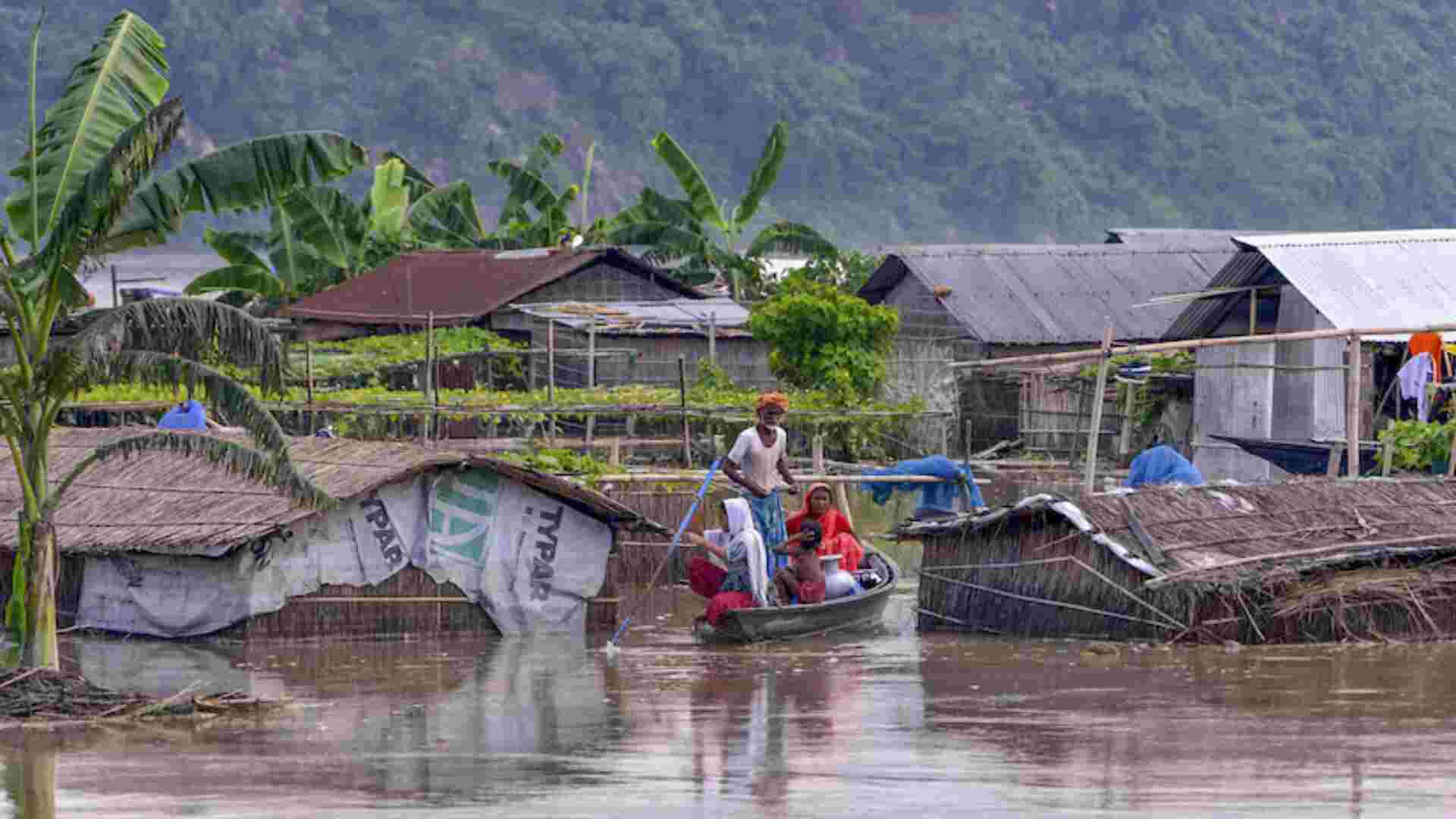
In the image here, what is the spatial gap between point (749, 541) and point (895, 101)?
219ft

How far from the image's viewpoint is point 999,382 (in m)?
28.4

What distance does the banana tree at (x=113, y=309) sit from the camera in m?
11.9

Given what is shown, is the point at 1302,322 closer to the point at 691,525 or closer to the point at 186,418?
the point at 691,525

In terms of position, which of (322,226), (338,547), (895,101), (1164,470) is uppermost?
(895,101)

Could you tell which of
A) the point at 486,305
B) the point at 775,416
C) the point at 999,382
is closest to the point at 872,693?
the point at 775,416

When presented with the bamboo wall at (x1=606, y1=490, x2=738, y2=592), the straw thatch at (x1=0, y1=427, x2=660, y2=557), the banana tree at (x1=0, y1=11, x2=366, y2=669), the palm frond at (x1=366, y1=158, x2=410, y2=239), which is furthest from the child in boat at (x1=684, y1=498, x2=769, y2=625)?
the palm frond at (x1=366, y1=158, x2=410, y2=239)

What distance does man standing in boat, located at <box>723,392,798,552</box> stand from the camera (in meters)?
15.5

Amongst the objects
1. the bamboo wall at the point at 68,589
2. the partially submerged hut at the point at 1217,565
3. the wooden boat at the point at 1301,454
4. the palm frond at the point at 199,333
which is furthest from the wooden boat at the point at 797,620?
A: the wooden boat at the point at 1301,454

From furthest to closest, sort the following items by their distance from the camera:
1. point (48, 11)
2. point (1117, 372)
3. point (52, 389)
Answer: point (48, 11)
point (1117, 372)
point (52, 389)

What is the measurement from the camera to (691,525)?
19141mm

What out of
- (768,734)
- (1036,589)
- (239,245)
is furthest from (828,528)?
(239,245)

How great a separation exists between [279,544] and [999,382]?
14679mm

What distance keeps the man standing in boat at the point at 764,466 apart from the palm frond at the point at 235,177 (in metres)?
3.82

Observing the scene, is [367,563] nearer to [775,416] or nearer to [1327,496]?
[775,416]
